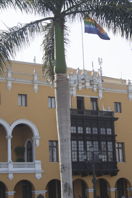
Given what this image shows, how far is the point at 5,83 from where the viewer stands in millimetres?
33438

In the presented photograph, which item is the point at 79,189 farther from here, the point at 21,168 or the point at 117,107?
the point at 117,107

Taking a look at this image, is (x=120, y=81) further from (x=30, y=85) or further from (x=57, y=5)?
(x=57, y=5)

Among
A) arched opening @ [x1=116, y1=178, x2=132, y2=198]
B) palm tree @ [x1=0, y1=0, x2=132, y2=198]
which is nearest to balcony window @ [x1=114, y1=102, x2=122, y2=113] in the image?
arched opening @ [x1=116, y1=178, x2=132, y2=198]

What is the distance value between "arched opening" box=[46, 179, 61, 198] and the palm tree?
73.7 feet

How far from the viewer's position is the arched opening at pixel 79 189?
1428 inches

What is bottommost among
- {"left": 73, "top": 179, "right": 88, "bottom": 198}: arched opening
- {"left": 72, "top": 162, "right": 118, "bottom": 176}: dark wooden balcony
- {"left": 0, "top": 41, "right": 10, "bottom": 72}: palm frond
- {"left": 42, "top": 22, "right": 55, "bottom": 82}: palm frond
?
{"left": 73, "top": 179, "right": 88, "bottom": 198}: arched opening

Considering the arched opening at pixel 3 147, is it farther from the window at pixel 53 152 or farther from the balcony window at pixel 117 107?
the balcony window at pixel 117 107

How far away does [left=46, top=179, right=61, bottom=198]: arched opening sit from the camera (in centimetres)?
3556

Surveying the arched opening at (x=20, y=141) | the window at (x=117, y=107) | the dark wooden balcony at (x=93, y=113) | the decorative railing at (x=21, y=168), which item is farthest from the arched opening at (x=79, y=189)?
the window at (x=117, y=107)

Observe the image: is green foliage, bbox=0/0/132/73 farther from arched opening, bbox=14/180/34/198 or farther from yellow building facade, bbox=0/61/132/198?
arched opening, bbox=14/180/34/198

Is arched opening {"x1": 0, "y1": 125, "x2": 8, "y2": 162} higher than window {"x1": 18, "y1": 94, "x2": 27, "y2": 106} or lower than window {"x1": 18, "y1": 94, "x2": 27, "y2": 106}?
lower

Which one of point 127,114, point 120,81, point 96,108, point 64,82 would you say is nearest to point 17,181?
point 96,108

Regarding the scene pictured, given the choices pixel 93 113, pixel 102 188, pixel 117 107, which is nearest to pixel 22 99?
pixel 93 113

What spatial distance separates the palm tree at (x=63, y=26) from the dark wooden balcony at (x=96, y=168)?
20780 millimetres
